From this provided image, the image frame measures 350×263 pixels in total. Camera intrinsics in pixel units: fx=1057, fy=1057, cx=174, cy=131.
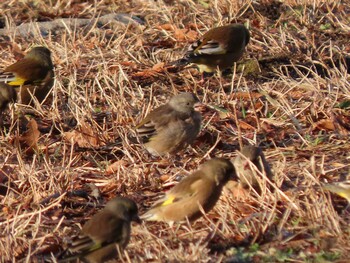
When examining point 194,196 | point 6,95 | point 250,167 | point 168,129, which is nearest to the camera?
point 194,196

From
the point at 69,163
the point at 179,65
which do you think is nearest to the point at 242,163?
the point at 69,163

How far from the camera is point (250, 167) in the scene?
7500 mm

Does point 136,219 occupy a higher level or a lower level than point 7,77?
higher

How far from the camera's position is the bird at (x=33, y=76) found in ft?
36.9

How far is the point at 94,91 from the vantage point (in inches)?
431

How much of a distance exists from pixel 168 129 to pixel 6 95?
198cm

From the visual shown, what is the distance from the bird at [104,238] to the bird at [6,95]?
12.8ft

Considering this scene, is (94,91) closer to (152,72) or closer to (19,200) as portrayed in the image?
(152,72)

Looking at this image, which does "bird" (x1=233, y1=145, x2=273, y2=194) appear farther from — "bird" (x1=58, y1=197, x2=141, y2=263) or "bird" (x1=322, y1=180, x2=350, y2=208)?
"bird" (x1=58, y1=197, x2=141, y2=263)

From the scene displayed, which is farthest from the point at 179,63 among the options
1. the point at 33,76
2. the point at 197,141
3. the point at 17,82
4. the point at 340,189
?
the point at 340,189

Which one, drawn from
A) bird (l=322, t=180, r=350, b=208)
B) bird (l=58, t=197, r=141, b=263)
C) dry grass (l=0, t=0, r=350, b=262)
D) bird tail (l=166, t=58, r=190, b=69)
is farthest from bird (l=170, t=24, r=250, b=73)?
bird (l=58, t=197, r=141, b=263)

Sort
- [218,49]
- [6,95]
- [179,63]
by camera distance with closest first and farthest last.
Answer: [6,95] < [179,63] < [218,49]

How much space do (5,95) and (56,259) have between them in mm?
4171

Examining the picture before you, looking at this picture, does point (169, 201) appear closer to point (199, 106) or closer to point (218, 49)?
point (199, 106)
